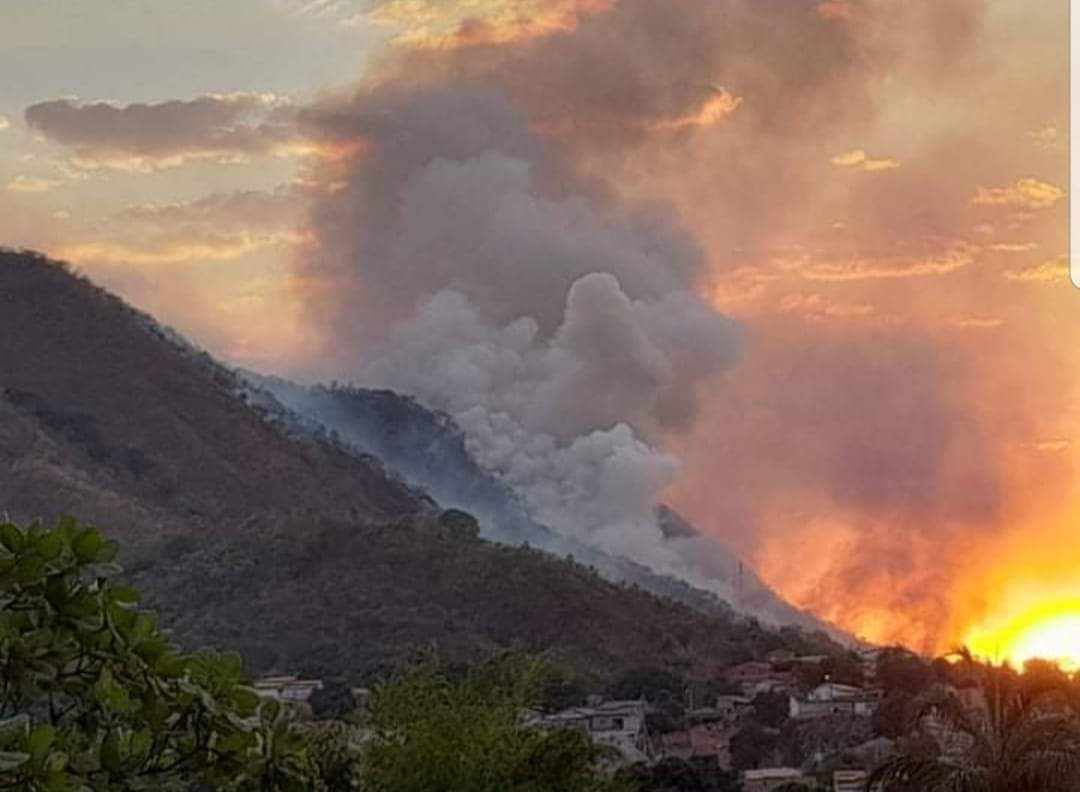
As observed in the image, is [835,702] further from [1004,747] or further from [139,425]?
[139,425]

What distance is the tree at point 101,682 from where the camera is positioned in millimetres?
2721

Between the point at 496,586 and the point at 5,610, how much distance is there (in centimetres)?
4498

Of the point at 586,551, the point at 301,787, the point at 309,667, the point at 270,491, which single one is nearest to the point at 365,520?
the point at 270,491

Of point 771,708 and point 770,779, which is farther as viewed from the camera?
point 771,708

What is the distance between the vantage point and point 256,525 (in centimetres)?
5116

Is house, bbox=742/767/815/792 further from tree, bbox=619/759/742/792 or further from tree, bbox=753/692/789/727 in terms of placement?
tree, bbox=753/692/789/727

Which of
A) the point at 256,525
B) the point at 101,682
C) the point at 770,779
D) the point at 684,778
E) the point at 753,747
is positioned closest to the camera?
the point at 101,682

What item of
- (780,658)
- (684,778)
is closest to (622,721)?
(684,778)

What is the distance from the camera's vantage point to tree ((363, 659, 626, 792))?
16188mm

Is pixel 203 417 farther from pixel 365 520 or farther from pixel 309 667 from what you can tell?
pixel 309 667

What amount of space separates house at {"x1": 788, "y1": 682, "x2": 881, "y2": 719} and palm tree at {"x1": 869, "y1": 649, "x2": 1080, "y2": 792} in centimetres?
2095

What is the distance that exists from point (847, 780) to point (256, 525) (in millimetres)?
26345

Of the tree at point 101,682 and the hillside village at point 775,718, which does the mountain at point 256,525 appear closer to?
the hillside village at point 775,718

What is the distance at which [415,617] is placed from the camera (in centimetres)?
4484
